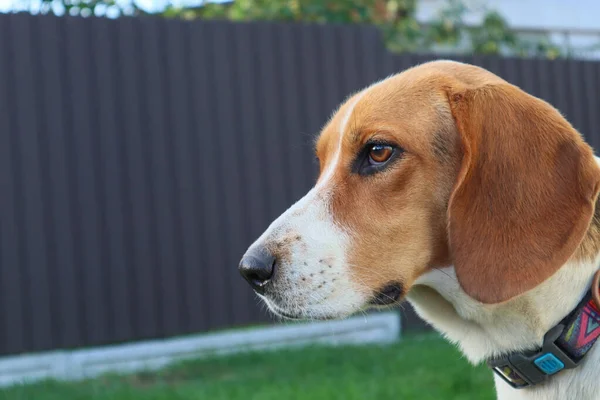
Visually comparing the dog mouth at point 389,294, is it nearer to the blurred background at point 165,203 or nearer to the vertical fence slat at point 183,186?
the blurred background at point 165,203

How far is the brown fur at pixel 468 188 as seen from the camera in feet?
Result: 7.94

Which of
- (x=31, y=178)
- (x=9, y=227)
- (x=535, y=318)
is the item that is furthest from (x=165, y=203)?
(x=535, y=318)

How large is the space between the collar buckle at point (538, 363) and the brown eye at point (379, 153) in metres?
0.73

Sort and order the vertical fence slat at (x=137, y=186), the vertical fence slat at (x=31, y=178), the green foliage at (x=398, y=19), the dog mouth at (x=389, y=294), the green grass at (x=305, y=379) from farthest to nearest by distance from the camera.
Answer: the green foliage at (x=398, y=19), the vertical fence slat at (x=137, y=186), the vertical fence slat at (x=31, y=178), the green grass at (x=305, y=379), the dog mouth at (x=389, y=294)

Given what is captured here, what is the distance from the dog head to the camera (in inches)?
95.9

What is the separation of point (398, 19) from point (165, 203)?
827cm

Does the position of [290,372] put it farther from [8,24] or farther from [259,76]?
[8,24]

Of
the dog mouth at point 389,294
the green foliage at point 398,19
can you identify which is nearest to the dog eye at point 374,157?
the dog mouth at point 389,294

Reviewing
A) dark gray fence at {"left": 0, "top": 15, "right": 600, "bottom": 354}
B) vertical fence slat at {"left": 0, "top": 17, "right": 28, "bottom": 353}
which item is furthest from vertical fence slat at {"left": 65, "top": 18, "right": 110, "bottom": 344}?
vertical fence slat at {"left": 0, "top": 17, "right": 28, "bottom": 353}

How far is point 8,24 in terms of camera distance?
20.4ft

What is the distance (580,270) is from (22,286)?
4.74m

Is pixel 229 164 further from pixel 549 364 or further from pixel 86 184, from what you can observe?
pixel 549 364

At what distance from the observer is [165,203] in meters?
6.68

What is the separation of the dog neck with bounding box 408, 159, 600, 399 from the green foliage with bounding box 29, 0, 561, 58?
25.9 feet
